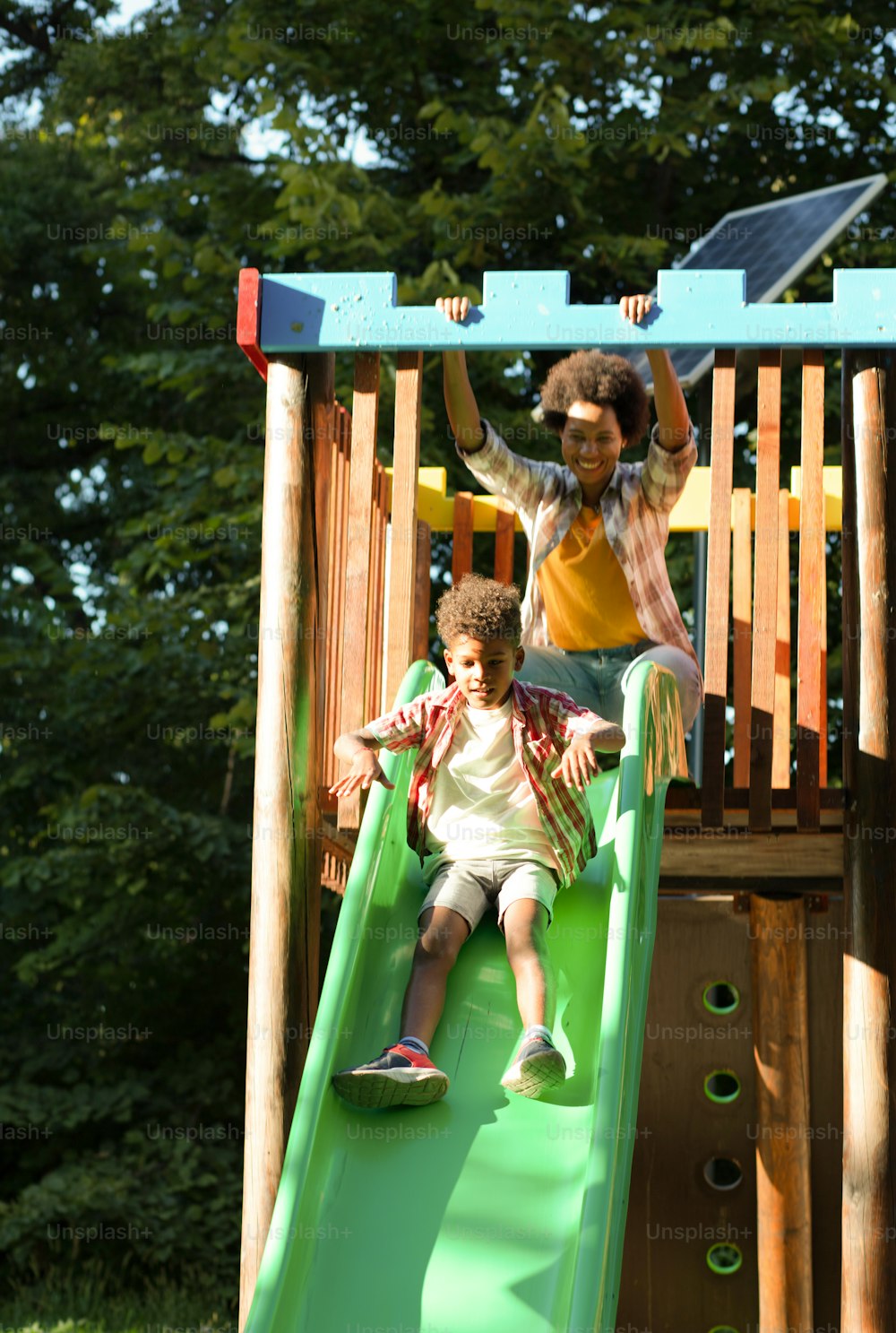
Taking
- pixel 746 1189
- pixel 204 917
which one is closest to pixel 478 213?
pixel 204 917

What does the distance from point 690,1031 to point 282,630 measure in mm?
3600

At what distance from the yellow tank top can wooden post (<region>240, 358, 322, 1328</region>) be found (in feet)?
2.92

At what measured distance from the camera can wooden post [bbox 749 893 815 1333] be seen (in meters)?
6.16

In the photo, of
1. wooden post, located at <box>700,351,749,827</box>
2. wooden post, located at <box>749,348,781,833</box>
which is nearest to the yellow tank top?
wooden post, located at <box>700,351,749,827</box>

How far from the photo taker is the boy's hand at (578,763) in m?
3.82

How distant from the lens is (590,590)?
4.96m

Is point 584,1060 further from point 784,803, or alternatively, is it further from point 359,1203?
point 784,803

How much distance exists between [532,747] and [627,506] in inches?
45.4

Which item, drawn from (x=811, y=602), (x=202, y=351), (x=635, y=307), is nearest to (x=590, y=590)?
(x=811, y=602)

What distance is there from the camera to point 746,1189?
711cm

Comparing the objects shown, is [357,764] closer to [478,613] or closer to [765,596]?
[478,613]

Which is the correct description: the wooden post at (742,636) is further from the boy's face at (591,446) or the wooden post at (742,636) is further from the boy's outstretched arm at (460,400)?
the boy's outstretched arm at (460,400)

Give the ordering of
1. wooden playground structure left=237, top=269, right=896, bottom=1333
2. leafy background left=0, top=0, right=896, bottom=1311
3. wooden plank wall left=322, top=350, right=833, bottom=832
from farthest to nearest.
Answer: leafy background left=0, top=0, right=896, bottom=1311
wooden plank wall left=322, top=350, right=833, bottom=832
wooden playground structure left=237, top=269, right=896, bottom=1333

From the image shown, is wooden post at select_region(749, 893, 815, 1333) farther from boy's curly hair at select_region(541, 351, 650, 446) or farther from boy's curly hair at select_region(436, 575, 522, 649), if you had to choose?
boy's curly hair at select_region(436, 575, 522, 649)
